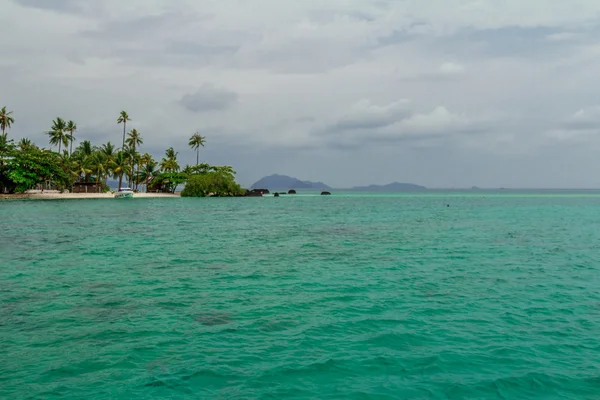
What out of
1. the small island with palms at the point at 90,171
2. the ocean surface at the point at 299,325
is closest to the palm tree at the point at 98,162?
the small island with palms at the point at 90,171

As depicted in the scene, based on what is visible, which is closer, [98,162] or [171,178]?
[98,162]

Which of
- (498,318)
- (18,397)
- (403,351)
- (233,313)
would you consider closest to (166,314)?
(233,313)

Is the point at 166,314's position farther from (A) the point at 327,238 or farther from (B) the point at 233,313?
(A) the point at 327,238

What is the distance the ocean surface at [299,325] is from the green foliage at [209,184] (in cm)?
Answer: 9729

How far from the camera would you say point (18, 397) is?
770cm

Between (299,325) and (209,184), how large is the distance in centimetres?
11256

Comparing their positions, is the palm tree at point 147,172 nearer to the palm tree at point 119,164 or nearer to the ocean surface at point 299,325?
the palm tree at point 119,164

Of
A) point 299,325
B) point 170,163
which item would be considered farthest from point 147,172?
point 299,325

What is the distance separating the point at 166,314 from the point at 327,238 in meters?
20.3

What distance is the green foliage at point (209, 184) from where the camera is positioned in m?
121

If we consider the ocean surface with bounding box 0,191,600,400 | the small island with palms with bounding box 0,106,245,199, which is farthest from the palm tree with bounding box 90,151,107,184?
the ocean surface with bounding box 0,191,600,400

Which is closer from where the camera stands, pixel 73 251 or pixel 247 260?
pixel 247 260

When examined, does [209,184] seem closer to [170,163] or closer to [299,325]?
[170,163]

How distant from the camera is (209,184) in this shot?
12144cm
